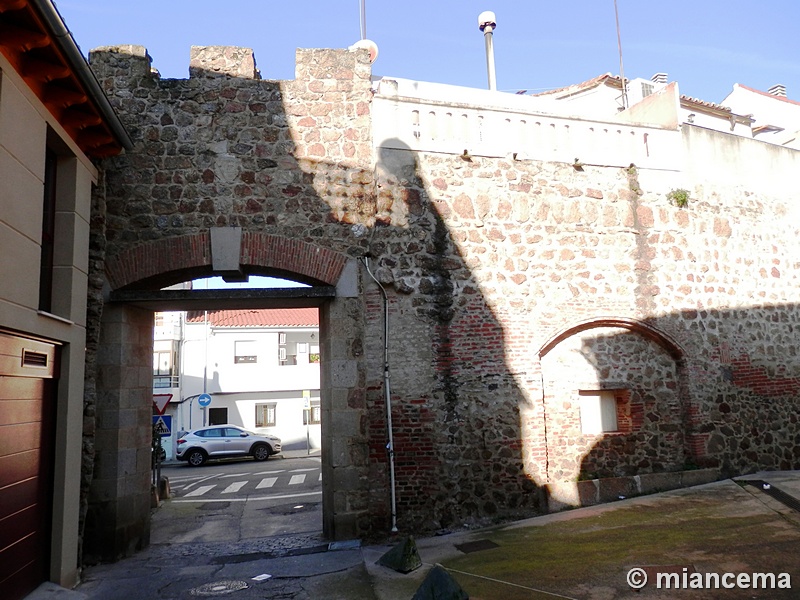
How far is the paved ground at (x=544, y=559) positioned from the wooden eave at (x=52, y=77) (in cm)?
466

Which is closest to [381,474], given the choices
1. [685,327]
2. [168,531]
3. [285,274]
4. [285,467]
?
[285,274]

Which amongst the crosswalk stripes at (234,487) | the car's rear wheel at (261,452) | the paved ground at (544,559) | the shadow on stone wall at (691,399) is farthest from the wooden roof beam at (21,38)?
the car's rear wheel at (261,452)

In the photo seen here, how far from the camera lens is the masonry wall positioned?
795 cm

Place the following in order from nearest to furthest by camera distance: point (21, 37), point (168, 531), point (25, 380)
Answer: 1. point (21, 37)
2. point (25, 380)
3. point (168, 531)

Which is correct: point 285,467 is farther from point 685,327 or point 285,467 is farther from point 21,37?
point 21,37

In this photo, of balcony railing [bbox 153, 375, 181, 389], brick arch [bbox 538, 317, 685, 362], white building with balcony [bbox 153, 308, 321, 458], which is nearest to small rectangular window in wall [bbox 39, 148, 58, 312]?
brick arch [bbox 538, 317, 685, 362]

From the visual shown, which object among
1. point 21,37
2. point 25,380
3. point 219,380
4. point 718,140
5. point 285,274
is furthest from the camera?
point 219,380

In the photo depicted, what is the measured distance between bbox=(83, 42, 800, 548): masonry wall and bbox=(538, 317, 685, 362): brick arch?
31mm

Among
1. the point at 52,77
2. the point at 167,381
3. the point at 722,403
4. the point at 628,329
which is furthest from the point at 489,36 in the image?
the point at 167,381

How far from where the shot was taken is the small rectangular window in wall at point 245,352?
92.2 ft

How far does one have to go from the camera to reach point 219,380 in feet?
90.5

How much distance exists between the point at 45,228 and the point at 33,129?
1165 millimetres

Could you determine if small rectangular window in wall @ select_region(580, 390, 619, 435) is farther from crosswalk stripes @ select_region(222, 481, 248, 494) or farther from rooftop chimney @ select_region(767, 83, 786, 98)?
rooftop chimney @ select_region(767, 83, 786, 98)

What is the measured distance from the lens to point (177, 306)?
8391 mm
